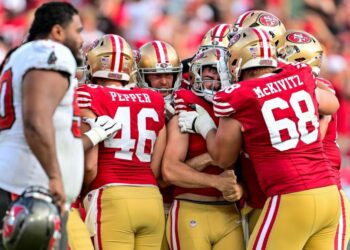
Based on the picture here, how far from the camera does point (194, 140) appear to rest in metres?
5.90

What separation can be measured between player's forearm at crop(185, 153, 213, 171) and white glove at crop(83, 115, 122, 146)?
0.56m

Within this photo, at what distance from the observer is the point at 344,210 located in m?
5.79

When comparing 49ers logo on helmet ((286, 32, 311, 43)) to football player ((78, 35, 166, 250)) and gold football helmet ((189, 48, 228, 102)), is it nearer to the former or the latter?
gold football helmet ((189, 48, 228, 102))

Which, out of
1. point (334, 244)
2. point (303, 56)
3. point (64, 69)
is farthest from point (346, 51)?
point (64, 69)

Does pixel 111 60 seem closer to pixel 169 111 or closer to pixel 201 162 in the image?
pixel 169 111

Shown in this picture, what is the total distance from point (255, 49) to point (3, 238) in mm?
1981

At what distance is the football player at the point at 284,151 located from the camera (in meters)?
5.20

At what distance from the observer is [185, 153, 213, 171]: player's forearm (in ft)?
19.0

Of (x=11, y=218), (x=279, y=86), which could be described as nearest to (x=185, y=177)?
(x=279, y=86)

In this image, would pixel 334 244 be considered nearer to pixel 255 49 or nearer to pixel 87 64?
pixel 255 49

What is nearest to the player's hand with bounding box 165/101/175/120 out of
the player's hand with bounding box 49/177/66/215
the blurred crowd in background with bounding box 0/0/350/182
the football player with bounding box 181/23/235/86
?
the football player with bounding box 181/23/235/86

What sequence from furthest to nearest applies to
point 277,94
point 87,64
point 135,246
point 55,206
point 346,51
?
1. point 346,51
2. point 87,64
3. point 135,246
4. point 277,94
5. point 55,206

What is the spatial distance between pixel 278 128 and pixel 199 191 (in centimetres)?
88

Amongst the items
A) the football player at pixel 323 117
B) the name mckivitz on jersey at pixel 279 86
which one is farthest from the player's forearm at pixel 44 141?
the football player at pixel 323 117
